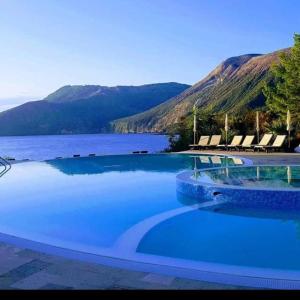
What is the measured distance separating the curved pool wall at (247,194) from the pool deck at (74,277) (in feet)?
14.2

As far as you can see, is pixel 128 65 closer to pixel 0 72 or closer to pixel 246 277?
pixel 0 72

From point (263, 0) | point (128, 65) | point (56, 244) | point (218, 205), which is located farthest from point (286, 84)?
point (56, 244)

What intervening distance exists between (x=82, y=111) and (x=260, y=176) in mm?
110503

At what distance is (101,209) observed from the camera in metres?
7.21

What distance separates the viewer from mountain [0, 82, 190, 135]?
4198 inches

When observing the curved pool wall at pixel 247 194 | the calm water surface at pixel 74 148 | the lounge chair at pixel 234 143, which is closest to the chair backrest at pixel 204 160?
the lounge chair at pixel 234 143

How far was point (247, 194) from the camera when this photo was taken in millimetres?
7188

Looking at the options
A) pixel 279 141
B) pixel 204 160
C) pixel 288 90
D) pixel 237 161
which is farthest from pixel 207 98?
pixel 237 161

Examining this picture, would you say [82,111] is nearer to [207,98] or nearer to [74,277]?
[207,98]

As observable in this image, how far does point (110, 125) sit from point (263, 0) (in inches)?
4053

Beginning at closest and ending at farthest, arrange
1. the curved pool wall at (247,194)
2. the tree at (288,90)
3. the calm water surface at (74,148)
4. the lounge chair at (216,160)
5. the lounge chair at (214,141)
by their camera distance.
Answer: the curved pool wall at (247,194)
the lounge chair at (216,160)
the lounge chair at (214,141)
the tree at (288,90)
the calm water surface at (74,148)

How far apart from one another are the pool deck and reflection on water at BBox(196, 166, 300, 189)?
4740 mm

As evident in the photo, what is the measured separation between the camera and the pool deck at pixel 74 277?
2.87 meters

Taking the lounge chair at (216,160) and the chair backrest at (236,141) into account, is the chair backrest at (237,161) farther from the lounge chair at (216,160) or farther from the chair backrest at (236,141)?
the chair backrest at (236,141)
